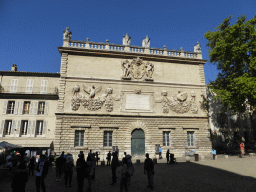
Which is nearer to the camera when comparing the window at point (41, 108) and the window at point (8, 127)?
the window at point (8, 127)

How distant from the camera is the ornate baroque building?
18141mm

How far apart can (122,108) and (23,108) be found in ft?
36.9

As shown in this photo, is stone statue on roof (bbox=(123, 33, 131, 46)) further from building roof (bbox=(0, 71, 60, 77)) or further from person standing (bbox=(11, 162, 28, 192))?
person standing (bbox=(11, 162, 28, 192))

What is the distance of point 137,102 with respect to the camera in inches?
770

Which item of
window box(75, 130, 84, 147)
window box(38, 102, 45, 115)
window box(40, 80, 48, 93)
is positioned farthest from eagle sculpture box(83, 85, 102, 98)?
window box(38, 102, 45, 115)

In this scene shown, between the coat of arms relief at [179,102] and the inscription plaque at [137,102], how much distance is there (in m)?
1.30

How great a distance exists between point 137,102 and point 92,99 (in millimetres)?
5035

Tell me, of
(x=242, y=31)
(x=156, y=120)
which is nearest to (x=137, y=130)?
(x=156, y=120)

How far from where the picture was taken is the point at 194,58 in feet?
72.3

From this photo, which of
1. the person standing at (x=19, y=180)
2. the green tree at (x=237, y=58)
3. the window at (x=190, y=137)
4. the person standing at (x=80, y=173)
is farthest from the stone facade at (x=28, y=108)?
the green tree at (x=237, y=58)

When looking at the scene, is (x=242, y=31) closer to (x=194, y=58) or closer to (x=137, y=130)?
(x=194, y=58)

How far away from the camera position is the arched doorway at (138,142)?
18547 millimetres

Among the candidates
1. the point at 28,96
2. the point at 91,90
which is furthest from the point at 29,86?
the point at 91,90

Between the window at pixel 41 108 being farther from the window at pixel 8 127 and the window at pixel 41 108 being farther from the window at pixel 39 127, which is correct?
the window at pixel 8 127
